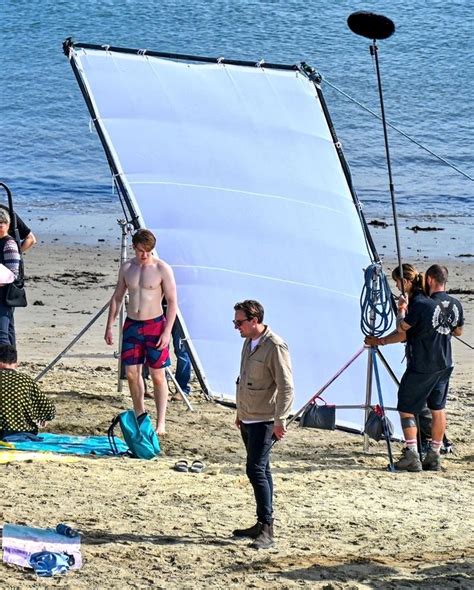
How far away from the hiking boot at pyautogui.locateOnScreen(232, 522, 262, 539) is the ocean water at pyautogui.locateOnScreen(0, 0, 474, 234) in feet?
55.9

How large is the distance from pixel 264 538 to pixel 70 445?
2495mm

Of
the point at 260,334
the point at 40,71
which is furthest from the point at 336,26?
the point at 260,334

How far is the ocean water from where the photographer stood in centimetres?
2731

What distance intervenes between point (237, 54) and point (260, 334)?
33.9 meters

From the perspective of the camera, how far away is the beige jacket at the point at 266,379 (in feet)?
23.5

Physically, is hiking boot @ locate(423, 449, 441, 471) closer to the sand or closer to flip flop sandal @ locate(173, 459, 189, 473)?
the sand

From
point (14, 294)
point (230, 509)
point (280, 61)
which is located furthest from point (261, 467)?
point (280, 61)

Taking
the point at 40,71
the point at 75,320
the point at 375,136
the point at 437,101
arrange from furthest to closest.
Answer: the point at 40,71
the point at 437,101
the point at 375,136
the point at 75,320

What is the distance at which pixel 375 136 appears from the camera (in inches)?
1312

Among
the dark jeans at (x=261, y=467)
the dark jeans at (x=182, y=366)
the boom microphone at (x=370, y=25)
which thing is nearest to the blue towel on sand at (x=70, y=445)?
the dark jeans at (x=182, y=366)

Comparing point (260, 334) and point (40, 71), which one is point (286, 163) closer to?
point (260, 334)

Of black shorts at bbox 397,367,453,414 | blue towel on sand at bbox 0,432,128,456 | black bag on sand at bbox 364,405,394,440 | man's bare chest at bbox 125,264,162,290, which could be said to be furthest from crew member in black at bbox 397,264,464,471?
blue towel on sand at bbox 0,432,128,456

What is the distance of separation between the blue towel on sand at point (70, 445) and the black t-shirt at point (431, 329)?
2.24 m

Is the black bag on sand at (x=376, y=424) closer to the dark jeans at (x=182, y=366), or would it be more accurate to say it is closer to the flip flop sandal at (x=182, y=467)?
the flip flop sandal at (x=182, y=467)
